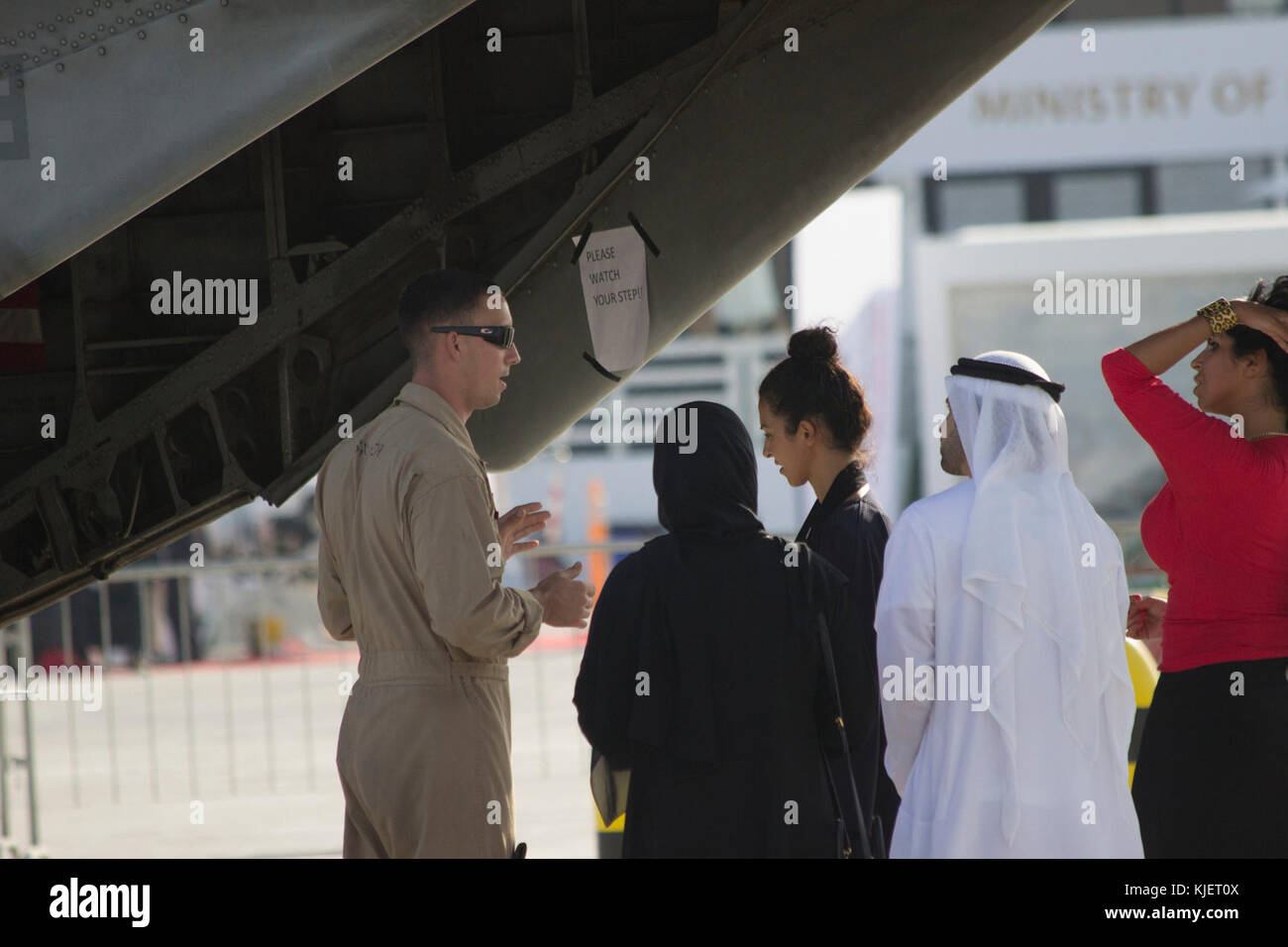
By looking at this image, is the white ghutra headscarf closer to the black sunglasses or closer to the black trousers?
the black trousers

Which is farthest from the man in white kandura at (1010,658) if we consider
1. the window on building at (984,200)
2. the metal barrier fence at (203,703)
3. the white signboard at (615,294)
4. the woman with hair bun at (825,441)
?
the window on building at (984,200)

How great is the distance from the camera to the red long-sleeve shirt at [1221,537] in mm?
3811

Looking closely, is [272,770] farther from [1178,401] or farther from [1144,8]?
[1144,8]

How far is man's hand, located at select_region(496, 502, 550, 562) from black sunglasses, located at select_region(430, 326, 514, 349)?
1.51ft

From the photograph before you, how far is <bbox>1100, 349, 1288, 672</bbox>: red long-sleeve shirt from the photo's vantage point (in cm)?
381

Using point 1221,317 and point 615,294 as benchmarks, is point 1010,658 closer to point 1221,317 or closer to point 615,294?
point 1221,317

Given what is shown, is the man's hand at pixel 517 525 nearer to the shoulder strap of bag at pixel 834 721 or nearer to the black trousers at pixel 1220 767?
the shoulder strap of bag at pixel 834 721

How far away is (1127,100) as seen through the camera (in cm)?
2473

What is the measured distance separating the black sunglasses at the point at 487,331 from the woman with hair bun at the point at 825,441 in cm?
92

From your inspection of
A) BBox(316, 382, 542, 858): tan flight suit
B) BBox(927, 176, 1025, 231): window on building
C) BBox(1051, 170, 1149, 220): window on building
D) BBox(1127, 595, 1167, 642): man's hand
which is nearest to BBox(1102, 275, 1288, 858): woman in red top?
BBox(1127, 595, 1167, 642): man's hand

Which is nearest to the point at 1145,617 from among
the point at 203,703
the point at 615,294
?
the point at 615,294

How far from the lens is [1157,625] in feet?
14.5

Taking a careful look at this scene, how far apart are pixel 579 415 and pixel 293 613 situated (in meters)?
13.9

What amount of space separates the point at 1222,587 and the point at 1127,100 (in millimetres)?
23095
